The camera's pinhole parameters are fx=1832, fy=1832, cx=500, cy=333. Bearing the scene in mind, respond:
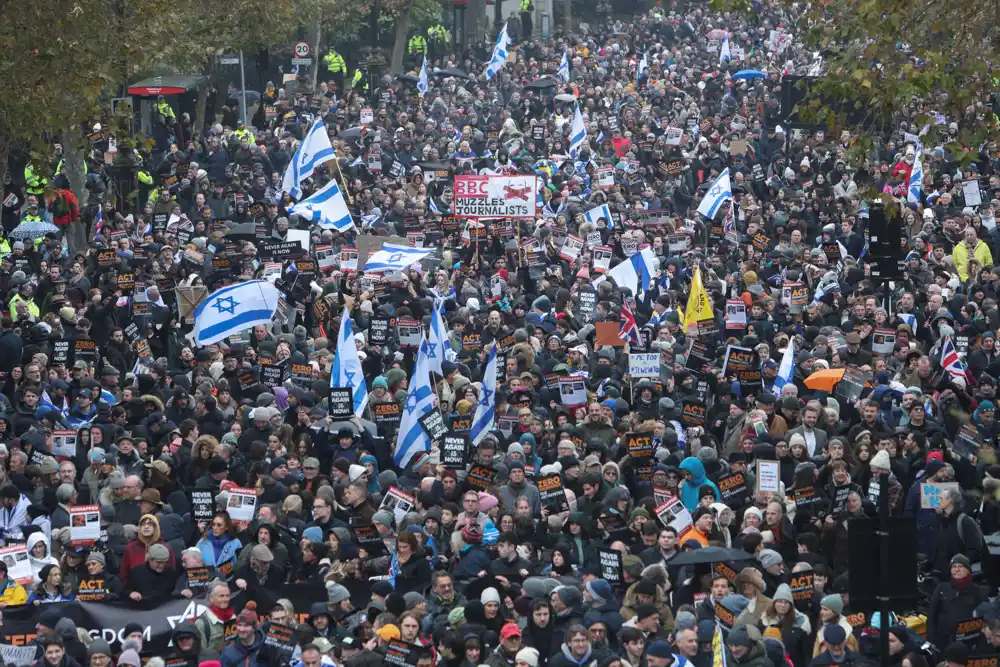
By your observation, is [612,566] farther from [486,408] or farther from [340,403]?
[340,403]

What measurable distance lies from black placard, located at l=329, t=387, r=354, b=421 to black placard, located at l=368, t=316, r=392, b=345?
3.07 meters

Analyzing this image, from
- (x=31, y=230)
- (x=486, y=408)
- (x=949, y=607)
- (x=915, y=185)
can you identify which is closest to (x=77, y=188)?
(x=31, y=230)

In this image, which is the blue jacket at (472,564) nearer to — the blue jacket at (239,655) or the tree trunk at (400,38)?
the blue jacket at (239,655)

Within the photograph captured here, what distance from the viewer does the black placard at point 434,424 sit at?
1712 centimetres

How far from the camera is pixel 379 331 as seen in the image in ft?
68.3

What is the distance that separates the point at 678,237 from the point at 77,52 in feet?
30.5

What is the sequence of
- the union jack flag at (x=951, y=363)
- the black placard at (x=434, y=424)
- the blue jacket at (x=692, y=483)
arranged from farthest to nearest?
the union jack flag at (x=951, y=363)
the black placard at (x=434, y=424)
the blue jacket at (x=692, y=483)

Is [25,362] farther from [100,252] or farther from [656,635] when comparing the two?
[656,635]

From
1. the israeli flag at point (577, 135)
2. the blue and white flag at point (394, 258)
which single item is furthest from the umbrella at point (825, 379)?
the israeli flag at point (577, 135)

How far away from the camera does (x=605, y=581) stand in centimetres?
1354

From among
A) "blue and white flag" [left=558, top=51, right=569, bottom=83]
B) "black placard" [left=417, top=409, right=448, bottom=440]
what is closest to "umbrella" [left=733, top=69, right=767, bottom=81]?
"blue and white flag" [left=558, top=51, right=569, bottom=83]

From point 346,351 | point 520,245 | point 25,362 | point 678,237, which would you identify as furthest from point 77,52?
point 678,237

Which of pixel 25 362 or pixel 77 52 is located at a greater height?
pixel 77 52

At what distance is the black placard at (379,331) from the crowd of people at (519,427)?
3cm
